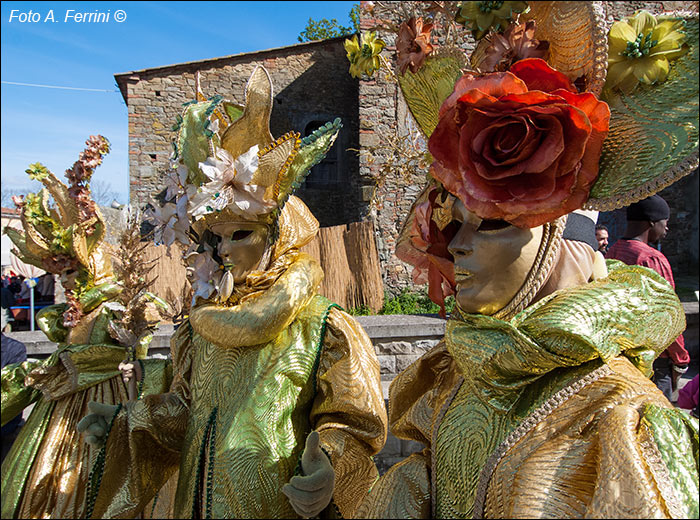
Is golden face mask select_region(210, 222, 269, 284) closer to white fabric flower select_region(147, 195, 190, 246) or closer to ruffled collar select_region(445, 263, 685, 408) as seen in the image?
white fabric flower select_region(147, 195, 190, 246)

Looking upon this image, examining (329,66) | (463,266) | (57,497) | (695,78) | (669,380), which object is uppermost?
(329,66)

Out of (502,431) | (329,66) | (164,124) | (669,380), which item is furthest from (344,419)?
(329,66)

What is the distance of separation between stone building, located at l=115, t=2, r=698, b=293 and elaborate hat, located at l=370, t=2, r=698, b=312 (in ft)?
34.2

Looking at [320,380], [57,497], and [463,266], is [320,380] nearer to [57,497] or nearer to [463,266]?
[463,266]

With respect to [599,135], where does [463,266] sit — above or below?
below

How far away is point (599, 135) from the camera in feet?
3.51

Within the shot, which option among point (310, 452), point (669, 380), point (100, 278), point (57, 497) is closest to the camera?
point (310, 452)

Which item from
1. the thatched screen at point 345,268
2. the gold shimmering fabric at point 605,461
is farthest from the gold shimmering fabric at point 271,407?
the thatched screen at point 345,268

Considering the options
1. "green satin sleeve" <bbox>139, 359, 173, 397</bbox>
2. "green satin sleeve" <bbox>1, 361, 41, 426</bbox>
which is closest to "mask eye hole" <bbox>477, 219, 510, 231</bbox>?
"green satin sleeve" <bbox>139, 359, 173, 397</bbox>

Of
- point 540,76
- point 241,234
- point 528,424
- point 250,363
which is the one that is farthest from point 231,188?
point 528,424

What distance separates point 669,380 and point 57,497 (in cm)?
412

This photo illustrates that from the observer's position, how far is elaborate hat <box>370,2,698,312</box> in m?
1.03

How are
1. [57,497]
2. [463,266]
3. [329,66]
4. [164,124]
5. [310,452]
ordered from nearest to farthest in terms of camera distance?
[463,266] → [310,452] → [57,497] → [164,124] → [329,66]

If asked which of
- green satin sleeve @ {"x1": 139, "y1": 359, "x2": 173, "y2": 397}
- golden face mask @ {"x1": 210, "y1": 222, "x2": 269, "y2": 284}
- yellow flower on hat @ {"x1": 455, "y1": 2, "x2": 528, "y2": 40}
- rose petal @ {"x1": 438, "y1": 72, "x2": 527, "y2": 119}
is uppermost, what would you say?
yellow flower on hat @ {"x1": 455, "y1": 2, "x2": 528, "y2": 40}
